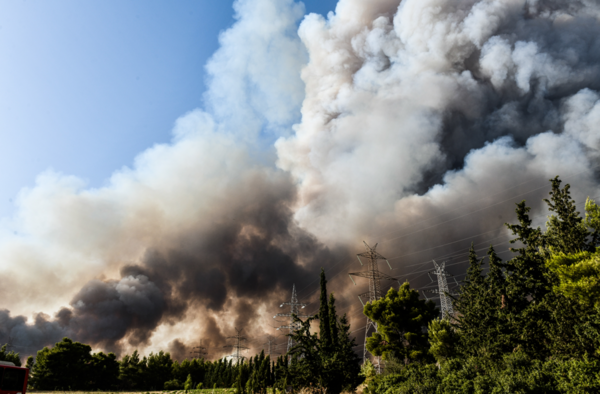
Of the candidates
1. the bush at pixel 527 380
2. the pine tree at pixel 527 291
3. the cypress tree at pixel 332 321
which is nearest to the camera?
the bush at pixel 527 380

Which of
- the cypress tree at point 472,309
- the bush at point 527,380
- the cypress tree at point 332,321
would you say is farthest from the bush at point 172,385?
the bush at point 527,380

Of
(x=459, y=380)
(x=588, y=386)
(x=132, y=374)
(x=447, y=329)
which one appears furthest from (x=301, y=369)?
(x=132, y=374)

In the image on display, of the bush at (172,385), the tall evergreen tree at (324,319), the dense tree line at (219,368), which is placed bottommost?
the bush at (172,385)

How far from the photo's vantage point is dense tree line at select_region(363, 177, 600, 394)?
18.8 meters

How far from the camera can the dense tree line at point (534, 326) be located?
18844 mm

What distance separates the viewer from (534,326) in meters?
28.6

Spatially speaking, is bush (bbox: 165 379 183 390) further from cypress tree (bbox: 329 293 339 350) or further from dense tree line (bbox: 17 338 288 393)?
cypress tree (bbox: 329 293 339 350)

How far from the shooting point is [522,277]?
1247 inches

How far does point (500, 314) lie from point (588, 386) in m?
17.3

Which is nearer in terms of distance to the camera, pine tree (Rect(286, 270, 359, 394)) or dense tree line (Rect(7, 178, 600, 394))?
dense tree line (Rect(7, 178, 600, 394))

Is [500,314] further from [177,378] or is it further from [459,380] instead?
[177,378]

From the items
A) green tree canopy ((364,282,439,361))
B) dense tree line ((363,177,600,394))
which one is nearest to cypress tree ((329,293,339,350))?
green tree canopy ((364,282,439,361))

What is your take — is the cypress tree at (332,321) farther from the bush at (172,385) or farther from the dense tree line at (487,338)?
the bush at (172,385)

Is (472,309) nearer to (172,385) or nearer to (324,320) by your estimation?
(324,320)
